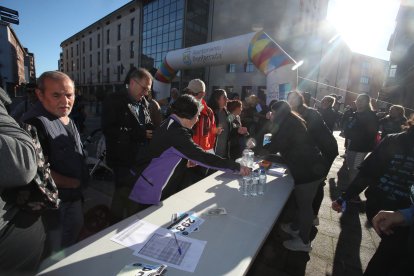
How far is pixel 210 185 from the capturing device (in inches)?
94.3

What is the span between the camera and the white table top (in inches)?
45.3

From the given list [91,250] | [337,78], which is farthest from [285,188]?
[337,78]

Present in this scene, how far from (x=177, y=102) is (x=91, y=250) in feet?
3.75

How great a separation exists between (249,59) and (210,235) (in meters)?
6.96

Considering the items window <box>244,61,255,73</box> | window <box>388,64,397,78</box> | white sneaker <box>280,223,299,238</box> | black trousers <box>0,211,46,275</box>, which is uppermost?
window <box>388,64,397,78</box>

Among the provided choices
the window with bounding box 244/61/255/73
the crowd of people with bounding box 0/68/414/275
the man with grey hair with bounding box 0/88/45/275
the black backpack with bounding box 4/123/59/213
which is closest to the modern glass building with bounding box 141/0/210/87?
the window with bounding box 244/61/255/73

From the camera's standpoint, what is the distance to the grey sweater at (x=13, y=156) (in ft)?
2.35

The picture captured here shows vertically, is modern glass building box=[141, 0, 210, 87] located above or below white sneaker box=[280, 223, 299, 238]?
above

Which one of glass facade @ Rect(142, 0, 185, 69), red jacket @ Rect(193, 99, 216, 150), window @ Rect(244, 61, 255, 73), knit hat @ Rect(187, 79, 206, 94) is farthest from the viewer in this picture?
glass facade @ Rect(142, 0, 185, 69)

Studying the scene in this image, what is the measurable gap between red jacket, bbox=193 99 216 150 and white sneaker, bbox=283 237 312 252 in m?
1.51

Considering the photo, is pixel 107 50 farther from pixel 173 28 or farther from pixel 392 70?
pixel 392 70

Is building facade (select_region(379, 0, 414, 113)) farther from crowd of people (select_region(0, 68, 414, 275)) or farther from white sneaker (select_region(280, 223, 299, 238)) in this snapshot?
crowd of people (select_region(0, 68, 414, 275))

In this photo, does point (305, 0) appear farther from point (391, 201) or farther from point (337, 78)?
point (391, 201)

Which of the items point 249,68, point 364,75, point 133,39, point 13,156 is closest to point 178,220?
point 13,156
